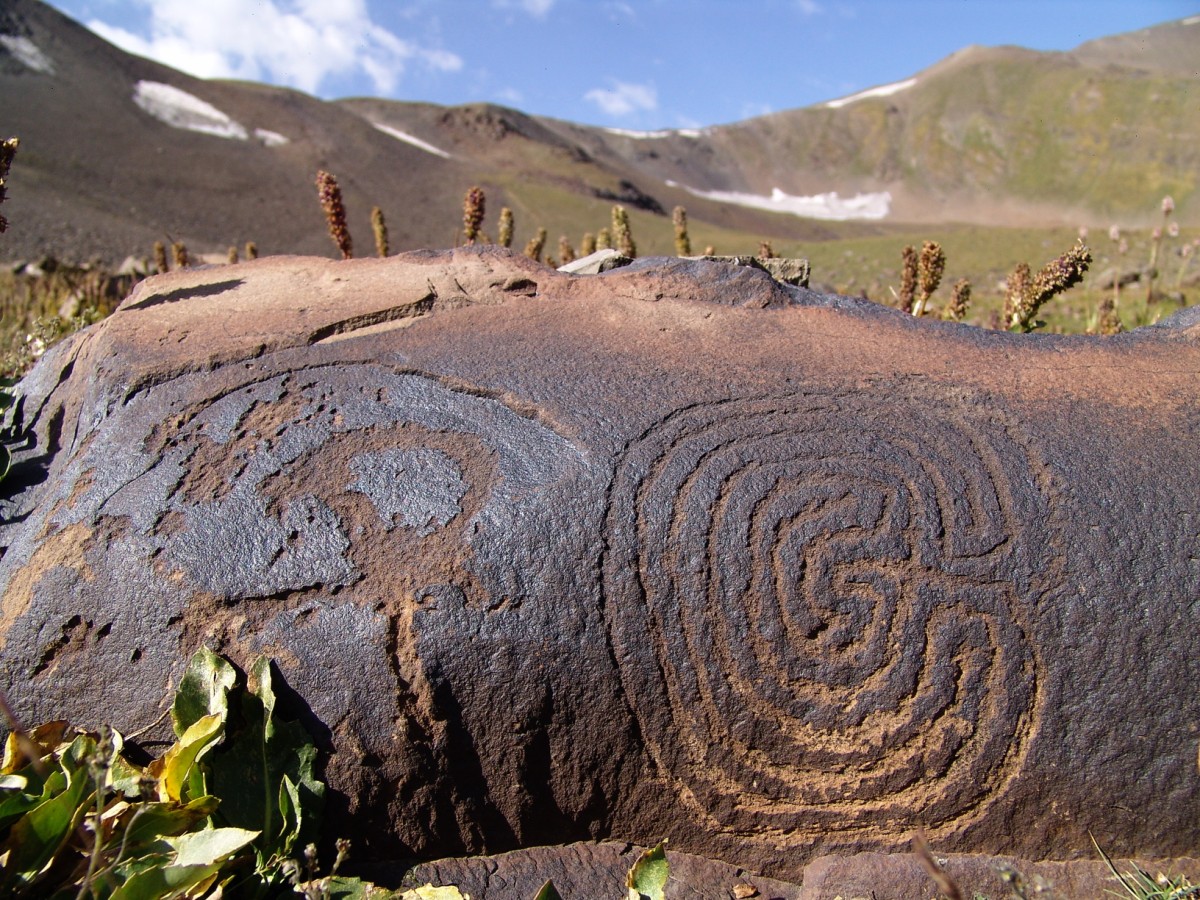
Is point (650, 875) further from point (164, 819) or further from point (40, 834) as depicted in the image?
point (40, 834)

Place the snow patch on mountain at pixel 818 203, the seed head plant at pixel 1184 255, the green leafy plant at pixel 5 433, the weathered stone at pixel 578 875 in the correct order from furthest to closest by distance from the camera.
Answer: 1. the snow patch on mountain at pixel 818 203
2. the seed head plant at pixel 1184 255
3. the green leafy plant at pixel 5 433
4. the weathered stone at pixel 578 875

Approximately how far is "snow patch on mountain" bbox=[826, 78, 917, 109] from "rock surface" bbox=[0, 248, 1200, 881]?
5018cm

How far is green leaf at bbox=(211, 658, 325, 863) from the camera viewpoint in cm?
166

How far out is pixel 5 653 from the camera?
184 cm

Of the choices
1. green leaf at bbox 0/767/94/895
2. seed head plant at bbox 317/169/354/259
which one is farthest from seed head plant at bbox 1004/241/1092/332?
green leaf at bbox 0/767/94/895

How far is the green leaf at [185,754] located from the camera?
65.5 inches

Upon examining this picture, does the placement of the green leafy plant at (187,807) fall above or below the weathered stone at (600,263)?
below

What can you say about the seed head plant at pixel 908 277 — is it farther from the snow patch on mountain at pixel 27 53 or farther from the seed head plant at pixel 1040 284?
the snow patch on mountain at pixel 27 53

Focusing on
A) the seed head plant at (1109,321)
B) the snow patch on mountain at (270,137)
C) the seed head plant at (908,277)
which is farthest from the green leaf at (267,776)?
the snow patch on mountain at (270,137)

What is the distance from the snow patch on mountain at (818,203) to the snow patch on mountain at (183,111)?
67.1ft

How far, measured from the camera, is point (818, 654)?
186cm

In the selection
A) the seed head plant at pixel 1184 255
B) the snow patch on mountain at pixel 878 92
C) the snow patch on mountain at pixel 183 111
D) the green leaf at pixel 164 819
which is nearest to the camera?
the green leaf at pixel 164 819

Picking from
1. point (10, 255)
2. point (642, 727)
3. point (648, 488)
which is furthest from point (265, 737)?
point (10, 255)

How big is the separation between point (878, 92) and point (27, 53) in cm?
3986
